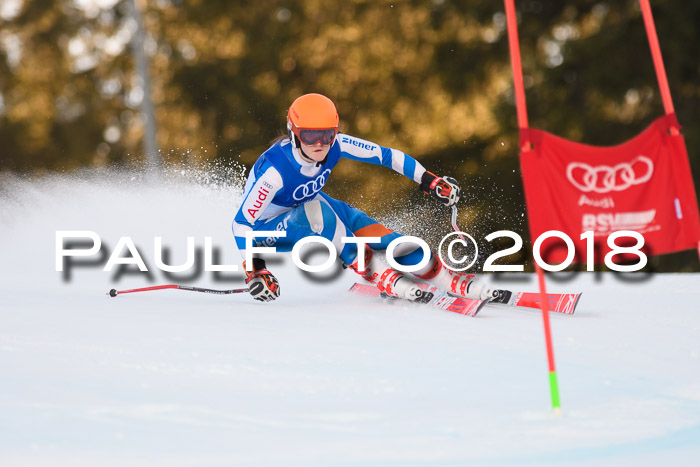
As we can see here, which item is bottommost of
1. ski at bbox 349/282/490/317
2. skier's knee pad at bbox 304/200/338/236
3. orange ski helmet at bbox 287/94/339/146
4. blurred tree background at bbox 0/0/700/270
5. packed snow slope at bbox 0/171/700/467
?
packed snow slope at bbox 0/171/700/467

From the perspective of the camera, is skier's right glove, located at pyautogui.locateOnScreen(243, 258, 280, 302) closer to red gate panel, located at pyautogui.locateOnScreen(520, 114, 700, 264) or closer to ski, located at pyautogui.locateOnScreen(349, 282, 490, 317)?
ski, located at pyautogui.locateOnScreen(349, 282, 490, 317)

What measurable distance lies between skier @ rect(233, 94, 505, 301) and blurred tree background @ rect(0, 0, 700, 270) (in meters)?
3.03

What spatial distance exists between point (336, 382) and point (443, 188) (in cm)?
248

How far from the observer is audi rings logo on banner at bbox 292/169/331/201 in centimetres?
564

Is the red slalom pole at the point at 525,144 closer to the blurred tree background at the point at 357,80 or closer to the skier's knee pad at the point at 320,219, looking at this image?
the skier's knee pad at the point at 320,219

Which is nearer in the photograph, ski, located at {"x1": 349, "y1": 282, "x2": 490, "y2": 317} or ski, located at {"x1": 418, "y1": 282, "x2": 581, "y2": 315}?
ski, located at {"x1": 349, "y1": 282, "x2": 490, "y2": 317}

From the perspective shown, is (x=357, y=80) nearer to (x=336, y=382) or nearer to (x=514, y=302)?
(x=514, y=302)

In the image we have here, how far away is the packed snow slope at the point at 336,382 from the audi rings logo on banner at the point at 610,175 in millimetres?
809

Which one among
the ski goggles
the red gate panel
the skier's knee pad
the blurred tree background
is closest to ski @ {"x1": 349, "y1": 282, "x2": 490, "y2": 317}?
the skier's knee pad

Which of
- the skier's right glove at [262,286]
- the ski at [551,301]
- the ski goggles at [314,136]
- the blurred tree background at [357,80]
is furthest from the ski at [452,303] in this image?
the blurred tree background at [357,80]

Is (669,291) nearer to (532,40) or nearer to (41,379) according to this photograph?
(41,379)

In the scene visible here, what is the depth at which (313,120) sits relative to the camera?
5371 millimetres

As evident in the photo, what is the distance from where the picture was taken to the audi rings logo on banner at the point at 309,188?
5645mm

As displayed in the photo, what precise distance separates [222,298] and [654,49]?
3.39 metres
